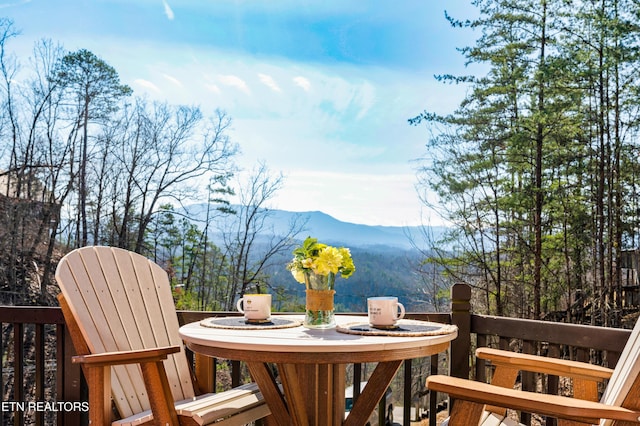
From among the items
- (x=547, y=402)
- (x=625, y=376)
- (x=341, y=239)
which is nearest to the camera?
(x=547, y=402)

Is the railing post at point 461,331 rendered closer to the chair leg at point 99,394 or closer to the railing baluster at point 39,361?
the chair leg at point 99,394

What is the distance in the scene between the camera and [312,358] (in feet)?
5.75

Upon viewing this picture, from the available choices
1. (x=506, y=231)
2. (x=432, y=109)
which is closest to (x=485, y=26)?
(x=432, y=109)

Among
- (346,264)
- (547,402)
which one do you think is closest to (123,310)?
(346,264)

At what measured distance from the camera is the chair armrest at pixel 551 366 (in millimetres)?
2006

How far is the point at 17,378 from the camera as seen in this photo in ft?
9.29

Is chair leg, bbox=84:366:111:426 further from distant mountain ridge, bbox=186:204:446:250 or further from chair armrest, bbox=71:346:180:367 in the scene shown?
distant mountain ridge, bbox=186:204:446:250

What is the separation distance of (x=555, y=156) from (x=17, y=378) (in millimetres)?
10799

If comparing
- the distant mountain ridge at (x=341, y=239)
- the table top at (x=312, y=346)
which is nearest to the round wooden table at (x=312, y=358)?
the table top at (x=312, y=346)

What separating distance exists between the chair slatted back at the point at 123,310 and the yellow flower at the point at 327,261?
0.89m

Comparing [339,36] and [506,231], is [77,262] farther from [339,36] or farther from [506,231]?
[339,36]

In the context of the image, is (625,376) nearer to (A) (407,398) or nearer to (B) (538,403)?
(B) (538,403)

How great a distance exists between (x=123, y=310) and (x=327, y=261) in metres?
0.95

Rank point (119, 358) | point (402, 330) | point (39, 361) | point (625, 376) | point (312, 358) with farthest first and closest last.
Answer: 1. point (39, 361)
2. point (402, 330)
3. point (119, 358)
4. point (312, 358)
5. point (625, 376)
